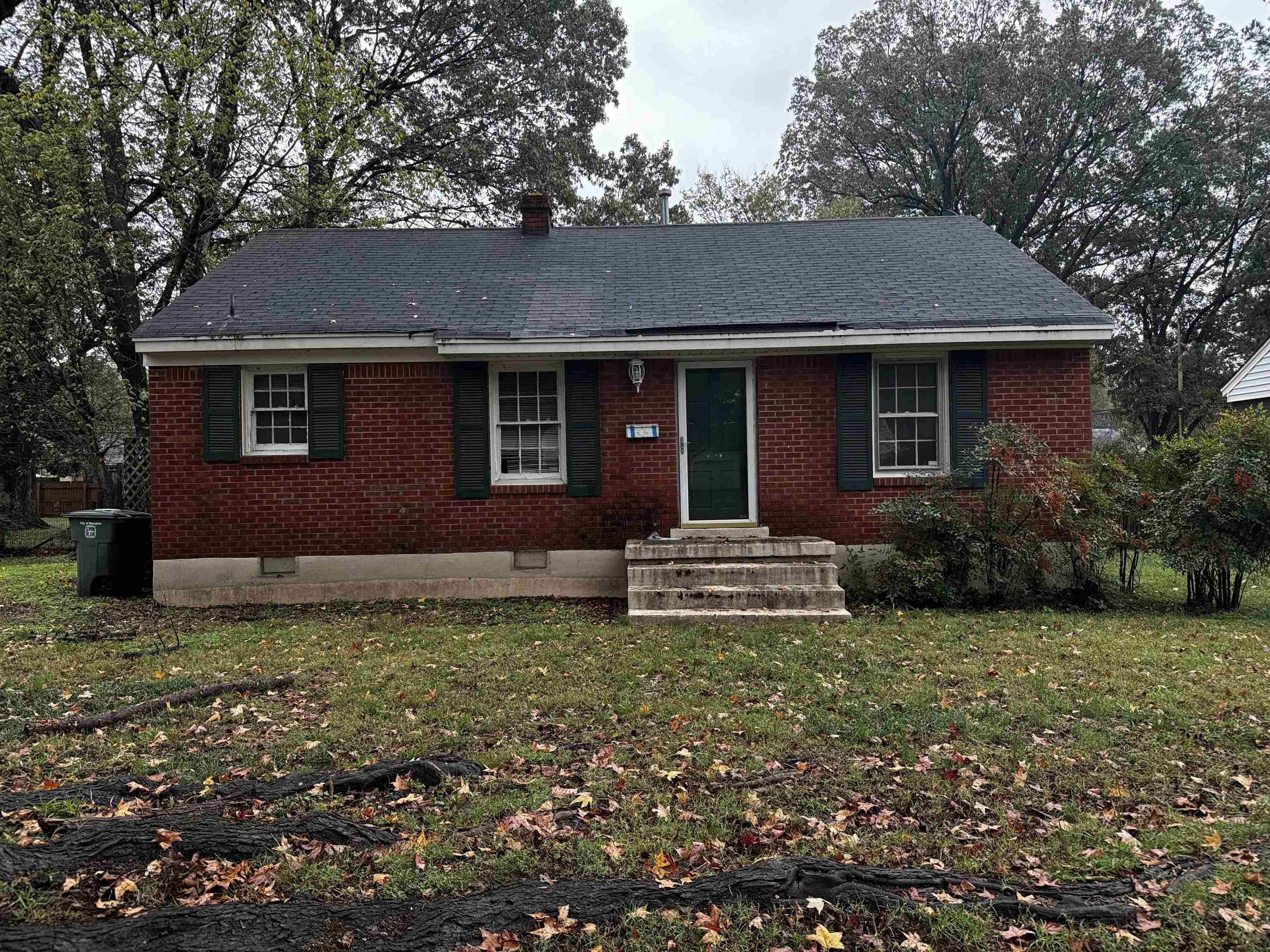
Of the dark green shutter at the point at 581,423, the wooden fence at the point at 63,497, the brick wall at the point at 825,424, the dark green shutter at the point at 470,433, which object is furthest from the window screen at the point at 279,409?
the wooden fence at the point at 63,497

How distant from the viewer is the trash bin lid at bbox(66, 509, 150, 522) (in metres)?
9.44

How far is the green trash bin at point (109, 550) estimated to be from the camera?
31.0 ft

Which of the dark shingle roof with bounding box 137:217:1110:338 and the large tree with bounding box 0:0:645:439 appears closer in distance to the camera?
the dark shingle roof with bounding box 137:217:1110:338

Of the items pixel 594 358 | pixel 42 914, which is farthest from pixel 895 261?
pixel 42 914

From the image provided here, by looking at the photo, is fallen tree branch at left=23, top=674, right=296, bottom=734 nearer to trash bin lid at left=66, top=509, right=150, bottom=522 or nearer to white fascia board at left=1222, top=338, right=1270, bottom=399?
trash bin lid at left=66, top=509, right=150, bottom=522

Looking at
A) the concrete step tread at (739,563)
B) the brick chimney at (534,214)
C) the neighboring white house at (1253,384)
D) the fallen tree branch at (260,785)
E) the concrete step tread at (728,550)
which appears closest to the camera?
the fallen tree branch at (260,785)

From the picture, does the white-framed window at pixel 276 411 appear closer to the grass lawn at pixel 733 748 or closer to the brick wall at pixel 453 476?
the brick wall at pixel 453 476

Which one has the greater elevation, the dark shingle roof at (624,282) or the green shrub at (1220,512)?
the dark shingle roof at (624,282)

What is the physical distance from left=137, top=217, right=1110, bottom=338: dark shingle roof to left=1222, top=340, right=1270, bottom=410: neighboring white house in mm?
9863

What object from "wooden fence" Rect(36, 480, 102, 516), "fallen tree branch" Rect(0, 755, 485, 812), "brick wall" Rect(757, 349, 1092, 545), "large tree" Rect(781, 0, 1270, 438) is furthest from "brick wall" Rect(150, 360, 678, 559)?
"large tree" Rect(781, 0, 1270, 438)

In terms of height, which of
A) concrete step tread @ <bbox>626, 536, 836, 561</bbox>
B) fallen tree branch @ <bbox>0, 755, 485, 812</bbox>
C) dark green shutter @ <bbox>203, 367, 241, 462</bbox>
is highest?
dark green shutter @ <bbox>203, 367, 241, 462</bbox>

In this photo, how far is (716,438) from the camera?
9.52m

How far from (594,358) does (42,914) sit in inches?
295

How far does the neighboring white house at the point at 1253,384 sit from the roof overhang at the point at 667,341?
38.1ft
